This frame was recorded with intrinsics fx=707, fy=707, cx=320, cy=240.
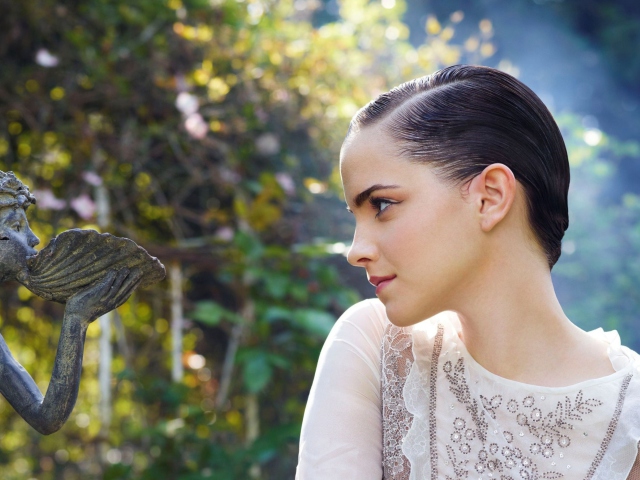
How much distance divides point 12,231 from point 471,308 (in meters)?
0.74

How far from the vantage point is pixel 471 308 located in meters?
1.23

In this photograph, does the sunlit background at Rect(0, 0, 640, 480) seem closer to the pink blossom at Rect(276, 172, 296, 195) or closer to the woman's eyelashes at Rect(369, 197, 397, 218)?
the pink blossom at Rect(276, 172, 296, 195)

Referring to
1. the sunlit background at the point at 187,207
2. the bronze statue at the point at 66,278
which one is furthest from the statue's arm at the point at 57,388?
the sunlit background at the point at 187,207

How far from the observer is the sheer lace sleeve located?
125 cm

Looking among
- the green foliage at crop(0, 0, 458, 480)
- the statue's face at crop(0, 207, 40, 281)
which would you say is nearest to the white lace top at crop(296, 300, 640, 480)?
the statue's face at crop(0, 207, 40, 281)

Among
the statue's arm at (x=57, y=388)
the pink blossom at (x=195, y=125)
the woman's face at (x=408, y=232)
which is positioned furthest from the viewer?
the pink blossom at (x=195, y=125)

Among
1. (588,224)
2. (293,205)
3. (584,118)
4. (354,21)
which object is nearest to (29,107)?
(293,205)

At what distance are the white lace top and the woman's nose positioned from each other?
0.27 m

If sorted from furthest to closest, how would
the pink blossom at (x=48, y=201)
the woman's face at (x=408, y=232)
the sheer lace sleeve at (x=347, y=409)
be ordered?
the pink blossom at (x=48, y=201) < the sheer lace sleeve at (x=347, y=409) < the woman's face at (x=408, y=232)

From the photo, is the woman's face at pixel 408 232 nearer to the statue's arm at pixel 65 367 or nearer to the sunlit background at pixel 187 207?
the statue's arm at pixel 65 367

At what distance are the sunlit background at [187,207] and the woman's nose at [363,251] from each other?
1284mm

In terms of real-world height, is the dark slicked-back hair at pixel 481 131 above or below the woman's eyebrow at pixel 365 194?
above

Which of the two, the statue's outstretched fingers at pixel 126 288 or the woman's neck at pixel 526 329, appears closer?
the statue's outstretched fingers at pixel 126 288

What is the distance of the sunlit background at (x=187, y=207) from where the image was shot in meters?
2.71
